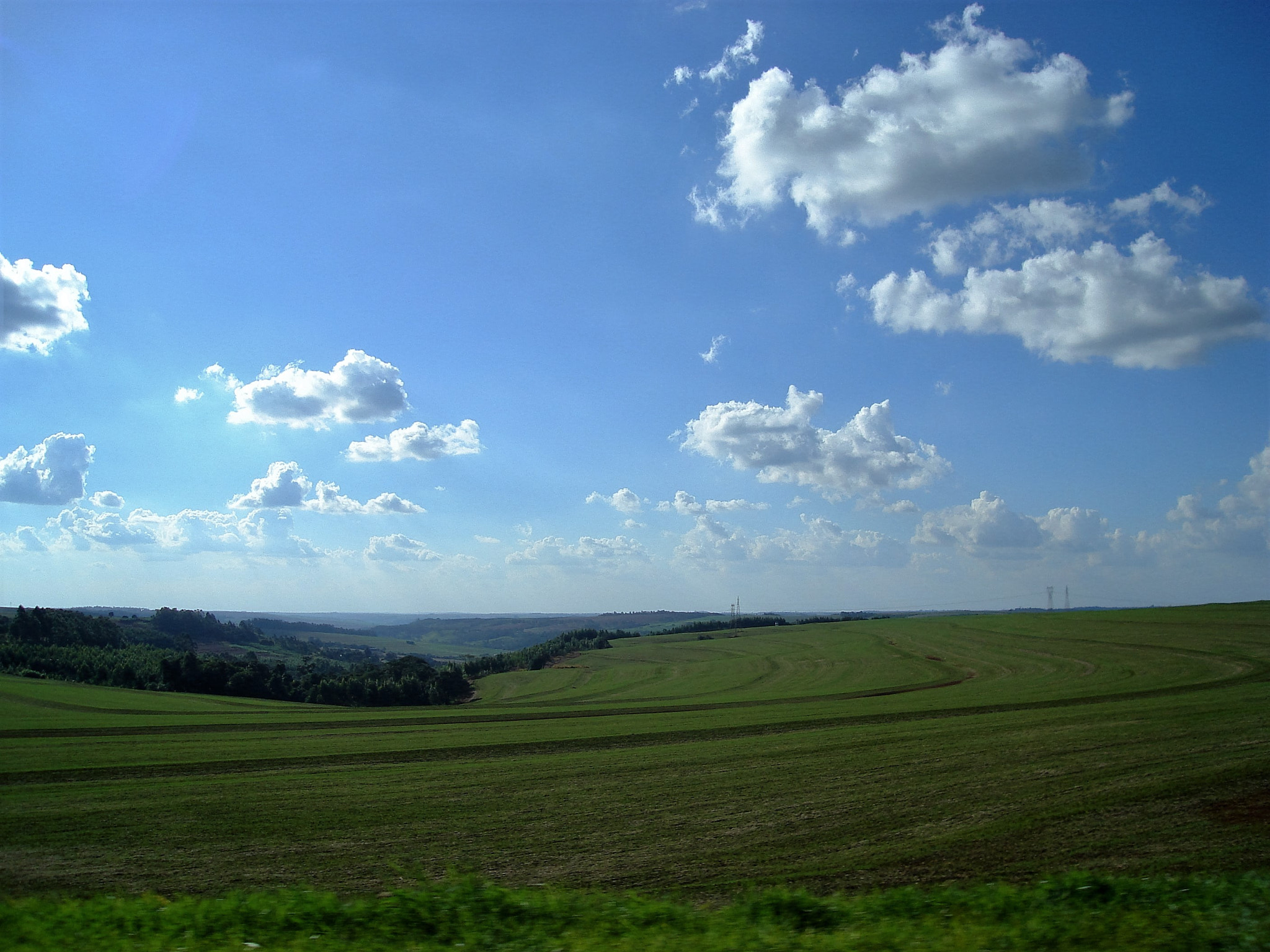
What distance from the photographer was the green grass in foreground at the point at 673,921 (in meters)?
7.43

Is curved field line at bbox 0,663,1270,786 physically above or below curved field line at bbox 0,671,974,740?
above

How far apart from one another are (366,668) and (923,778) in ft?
281

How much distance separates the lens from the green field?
44.0 feet

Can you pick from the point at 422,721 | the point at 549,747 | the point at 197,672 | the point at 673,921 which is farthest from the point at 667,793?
the point at 197,672

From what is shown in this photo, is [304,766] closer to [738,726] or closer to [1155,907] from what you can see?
[738,726]

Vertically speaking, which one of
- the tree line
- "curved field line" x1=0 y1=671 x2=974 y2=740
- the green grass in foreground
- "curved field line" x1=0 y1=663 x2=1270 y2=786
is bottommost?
the tree line

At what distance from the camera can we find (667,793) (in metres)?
19.5

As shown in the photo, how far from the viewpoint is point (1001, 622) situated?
93750 millimetres

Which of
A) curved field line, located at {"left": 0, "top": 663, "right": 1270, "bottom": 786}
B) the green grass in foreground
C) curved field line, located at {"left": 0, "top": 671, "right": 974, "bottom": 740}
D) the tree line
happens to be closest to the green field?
curved field line, located at {"left": 0, "top": 663, "right": 1270, "bottom": 786}

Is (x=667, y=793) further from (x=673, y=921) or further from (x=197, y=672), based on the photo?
(x=197, y=672)

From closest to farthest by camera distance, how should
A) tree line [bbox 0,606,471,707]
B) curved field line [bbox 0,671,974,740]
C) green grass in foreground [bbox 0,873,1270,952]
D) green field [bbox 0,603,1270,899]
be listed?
1. green grass in foreground [bbox 0,873,1270,952]
2. green field [bbox 0,603,1270,899]
3. curved field line [bbox 0,671,974,740]
4. tree line [bbox 0,606,471,707]

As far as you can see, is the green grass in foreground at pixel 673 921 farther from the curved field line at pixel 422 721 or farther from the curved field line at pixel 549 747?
the curved field line at pixel 422 721

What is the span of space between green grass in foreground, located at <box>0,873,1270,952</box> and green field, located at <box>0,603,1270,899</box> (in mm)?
3200

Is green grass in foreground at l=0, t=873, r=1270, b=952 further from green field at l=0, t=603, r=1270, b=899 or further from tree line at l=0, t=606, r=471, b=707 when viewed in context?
tree line at l=0, t=606, r=471, b=707
